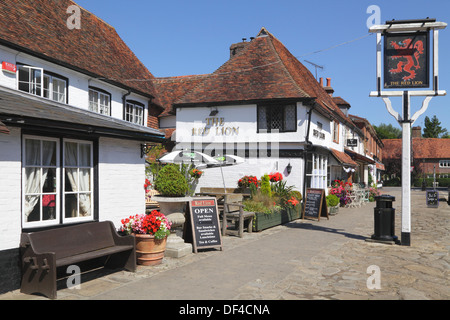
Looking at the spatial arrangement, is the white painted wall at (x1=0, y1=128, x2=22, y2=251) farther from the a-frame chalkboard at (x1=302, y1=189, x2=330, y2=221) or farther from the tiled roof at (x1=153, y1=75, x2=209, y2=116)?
the tiled roof at (x1=153, y1=75, x2=209, y2=116)

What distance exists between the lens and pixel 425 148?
6425cm

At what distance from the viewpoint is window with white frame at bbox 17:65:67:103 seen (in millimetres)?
11377

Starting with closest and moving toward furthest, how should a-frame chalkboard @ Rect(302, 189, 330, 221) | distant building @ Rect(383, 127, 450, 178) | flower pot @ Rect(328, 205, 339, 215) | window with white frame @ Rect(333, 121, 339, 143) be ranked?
a-frame chalkboard @ Rect(302, 189, 330, 221)
flower pot @ Rect(328, 205, 339, 215)
window with white frame @ Rect(333, 121, 339, 143)
distant building @ Rect(383, 127, 450, 178)

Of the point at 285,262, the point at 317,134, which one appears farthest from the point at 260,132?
the point at 285,262

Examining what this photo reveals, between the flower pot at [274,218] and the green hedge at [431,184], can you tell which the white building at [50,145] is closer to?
the flower pot at [274,218]

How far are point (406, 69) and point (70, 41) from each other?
11.8 meters

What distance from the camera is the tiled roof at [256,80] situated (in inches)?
667

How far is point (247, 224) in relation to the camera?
11727 mm

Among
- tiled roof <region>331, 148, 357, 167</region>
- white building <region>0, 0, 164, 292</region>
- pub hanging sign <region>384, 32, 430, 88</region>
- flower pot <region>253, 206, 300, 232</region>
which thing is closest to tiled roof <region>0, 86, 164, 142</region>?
white building <region>0, 0, 164, 292</region>

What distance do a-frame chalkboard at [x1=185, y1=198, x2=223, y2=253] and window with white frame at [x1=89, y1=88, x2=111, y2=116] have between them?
789 centimetres

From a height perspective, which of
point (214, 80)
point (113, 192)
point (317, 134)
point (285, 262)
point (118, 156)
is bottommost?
point (285, 262)

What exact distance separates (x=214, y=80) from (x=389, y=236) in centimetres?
1213

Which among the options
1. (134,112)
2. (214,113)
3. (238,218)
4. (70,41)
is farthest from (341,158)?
(70,41)
